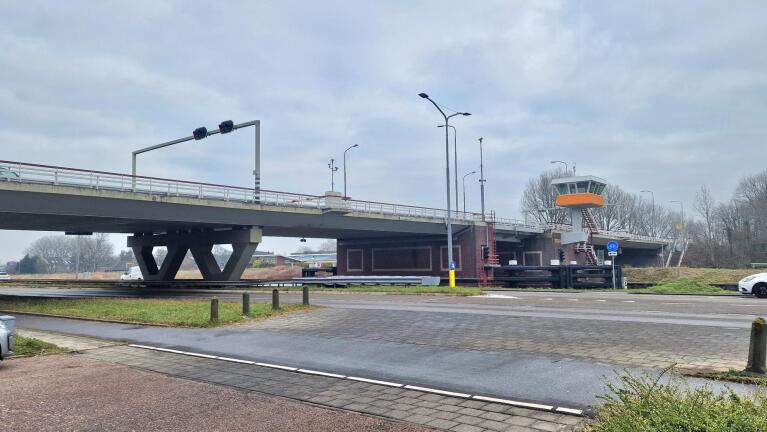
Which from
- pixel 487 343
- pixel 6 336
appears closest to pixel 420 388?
pixel 487 343

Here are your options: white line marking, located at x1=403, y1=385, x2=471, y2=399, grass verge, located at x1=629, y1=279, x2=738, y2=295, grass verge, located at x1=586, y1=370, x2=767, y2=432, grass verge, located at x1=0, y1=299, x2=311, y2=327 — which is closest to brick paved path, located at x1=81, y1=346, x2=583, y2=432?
white line marking, located at x1=403, y1=385, x2=471, y2=399

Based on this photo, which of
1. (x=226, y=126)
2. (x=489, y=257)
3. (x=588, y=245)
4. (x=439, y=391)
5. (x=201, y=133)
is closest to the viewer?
(x=439, y=391)

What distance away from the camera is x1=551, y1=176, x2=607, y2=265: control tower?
2469 inches

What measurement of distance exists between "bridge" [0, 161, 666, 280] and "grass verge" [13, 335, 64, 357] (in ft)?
59.0

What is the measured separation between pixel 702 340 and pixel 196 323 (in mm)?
11830

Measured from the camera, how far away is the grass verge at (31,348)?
34.7ft

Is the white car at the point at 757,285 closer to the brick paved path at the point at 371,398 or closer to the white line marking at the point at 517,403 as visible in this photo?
the white line marking at the point at 517,403

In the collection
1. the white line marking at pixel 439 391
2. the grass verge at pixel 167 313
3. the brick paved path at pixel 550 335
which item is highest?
the grass verge at pixel 167 313

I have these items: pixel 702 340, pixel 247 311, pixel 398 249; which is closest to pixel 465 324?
pixel 702 340

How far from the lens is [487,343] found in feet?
35.2

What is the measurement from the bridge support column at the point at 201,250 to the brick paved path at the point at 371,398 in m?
32.1

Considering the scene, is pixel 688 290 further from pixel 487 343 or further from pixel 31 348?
pixel 31 348

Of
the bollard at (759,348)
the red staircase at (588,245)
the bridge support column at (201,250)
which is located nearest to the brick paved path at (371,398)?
the bollard at (759,348)

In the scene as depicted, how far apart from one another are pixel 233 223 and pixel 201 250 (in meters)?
8.83
